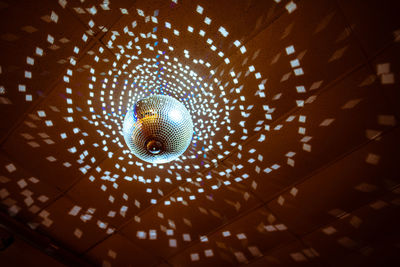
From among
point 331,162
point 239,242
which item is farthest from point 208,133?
point 239,242

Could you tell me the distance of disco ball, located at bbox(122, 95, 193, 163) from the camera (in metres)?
1.71

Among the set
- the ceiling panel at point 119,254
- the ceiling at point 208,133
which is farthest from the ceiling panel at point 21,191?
the ceiling panel at point 119,254

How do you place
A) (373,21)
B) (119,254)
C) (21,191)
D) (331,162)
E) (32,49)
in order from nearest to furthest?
(373,21), (32,49), (331,162), (21,191), (119,254)

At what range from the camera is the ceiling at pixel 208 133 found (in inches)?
69.4

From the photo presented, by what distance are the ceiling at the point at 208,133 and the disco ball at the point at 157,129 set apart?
30cm

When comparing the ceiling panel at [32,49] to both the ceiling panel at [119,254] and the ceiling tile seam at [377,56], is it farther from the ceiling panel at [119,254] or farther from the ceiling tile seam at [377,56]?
the ceiling tile seam at [377,56]

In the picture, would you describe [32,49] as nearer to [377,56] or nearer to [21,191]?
[21,191]

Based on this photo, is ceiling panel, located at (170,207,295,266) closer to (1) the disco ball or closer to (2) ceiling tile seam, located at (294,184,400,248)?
(2) ceiling tile seam, located at (294,184,400,248)

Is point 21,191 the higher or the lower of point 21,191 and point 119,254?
the higher

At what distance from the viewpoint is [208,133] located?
7.06 ft

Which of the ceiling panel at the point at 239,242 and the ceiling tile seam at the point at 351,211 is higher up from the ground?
the ceiling panel at the point at 239,242

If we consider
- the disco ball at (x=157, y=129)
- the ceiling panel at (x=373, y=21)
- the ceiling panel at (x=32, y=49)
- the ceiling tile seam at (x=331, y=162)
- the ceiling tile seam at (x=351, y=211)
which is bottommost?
the ceiling tile seam at (x=351, y=211)

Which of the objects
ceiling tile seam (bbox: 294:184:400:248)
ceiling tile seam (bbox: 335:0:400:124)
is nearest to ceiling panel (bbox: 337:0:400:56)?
ceiling tile seam (bbox: 335:0:400:124)

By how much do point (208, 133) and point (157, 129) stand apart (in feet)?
1.83
